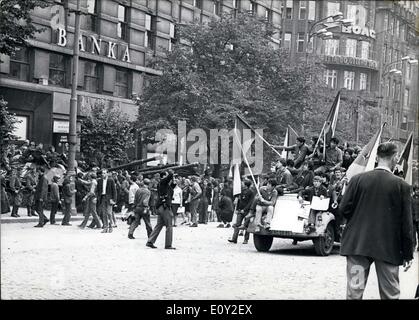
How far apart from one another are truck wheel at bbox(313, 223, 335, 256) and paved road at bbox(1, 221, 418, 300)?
1.04 ft

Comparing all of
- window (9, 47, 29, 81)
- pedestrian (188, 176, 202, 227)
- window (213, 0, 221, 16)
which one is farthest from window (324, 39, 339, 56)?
window (9, 47, 29, 81)

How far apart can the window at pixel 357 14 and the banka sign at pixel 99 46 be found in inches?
424

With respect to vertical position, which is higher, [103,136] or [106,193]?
[103,136]

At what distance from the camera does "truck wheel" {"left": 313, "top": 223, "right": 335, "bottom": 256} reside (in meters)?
15.0

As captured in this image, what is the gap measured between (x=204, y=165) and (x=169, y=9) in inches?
312

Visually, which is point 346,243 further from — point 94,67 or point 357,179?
point 94,67

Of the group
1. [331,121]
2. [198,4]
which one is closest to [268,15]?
[198,4]

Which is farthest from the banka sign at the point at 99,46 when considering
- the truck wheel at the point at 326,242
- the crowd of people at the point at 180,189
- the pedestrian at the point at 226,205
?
the truck wheel at the point at 326,242

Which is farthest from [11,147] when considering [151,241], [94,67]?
[94,67]

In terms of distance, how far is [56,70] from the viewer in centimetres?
2766

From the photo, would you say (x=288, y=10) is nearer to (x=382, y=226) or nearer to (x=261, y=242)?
(x=261, y=242)

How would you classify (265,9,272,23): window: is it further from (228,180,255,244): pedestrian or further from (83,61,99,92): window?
(228,180,255,244): pedestrian

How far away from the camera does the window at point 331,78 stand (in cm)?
2884

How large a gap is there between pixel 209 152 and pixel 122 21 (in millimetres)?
6640
